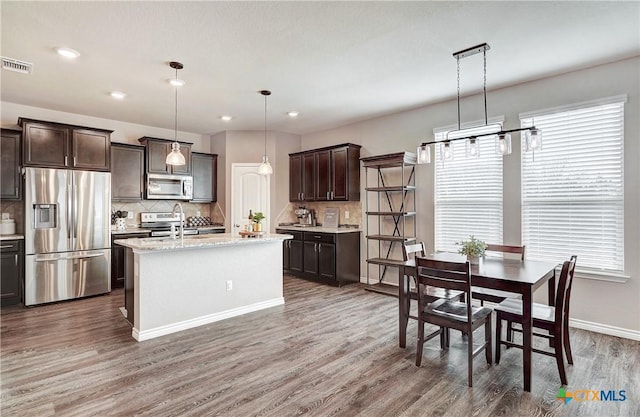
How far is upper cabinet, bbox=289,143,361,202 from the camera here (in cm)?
592

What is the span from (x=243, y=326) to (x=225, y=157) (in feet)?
12.8

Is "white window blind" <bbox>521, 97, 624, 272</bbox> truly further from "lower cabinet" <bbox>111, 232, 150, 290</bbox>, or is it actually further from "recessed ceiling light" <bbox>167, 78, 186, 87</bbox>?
"lower cabinet" <bbox>111, 232, 150, 290</bbox>

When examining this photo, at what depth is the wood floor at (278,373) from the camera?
229cm

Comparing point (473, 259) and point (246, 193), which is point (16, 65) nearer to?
point (246, 193)

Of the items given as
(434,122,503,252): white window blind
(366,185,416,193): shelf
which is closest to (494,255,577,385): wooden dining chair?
(434,122,503,252): white window blind

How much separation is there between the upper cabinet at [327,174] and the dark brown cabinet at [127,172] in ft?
9.09

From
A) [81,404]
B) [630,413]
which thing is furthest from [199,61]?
[630,413]

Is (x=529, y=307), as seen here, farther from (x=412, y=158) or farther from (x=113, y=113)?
(x=113, y=113)

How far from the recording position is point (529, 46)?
3.19 meters

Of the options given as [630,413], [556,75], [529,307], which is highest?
[556,75]

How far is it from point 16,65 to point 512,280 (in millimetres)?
5063

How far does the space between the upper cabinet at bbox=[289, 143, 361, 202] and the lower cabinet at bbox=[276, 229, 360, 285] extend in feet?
2.39

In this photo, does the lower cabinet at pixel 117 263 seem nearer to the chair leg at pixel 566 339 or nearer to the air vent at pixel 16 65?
the air vent at pixel 16 65

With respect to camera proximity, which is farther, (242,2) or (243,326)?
(243,326)
